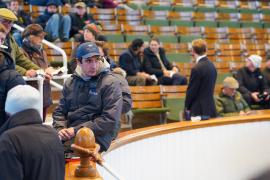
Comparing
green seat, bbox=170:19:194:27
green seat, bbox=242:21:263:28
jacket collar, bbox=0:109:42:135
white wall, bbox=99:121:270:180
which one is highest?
green seat, bbox=170:19:194:27

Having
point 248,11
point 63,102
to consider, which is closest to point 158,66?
point 63,102

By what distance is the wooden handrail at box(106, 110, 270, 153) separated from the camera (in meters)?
4.29

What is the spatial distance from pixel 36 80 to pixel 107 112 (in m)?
1.51

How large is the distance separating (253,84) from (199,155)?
3.43m

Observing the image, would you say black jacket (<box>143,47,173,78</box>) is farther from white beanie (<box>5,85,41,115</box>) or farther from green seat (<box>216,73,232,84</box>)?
white beanie (<box>5,85,41,115</box>)

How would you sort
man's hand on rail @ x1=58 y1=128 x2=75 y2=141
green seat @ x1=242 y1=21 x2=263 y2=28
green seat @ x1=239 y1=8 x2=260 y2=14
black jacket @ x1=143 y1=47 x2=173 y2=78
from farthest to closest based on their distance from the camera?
green seat @ x1=239 y1=8 x2=260 y2=14
green seat @ x1=242 y1=21 x2=263 y2=28
black jacket @ x1=143 y1=47 x2=173 y2=78
man's hand on rail @ x1=58 y1=128 x2=75 y2=141

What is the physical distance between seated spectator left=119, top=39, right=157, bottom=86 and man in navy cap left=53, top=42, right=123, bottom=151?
13.1 ft

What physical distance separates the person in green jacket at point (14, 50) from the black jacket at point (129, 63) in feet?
9.23

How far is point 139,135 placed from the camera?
14.8 feet

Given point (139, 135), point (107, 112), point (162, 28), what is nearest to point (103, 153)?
point (107, 112)

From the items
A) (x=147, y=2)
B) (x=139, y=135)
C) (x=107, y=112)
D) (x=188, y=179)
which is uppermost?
(x=147, y=2)

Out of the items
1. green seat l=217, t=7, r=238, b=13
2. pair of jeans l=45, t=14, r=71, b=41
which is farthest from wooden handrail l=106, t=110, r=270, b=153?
green seat l=217, t=7, r=238, b=13

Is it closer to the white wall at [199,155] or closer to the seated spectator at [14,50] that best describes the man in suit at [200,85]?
the white wall at [199,155]

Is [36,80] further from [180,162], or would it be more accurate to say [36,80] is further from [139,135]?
[180,162]
